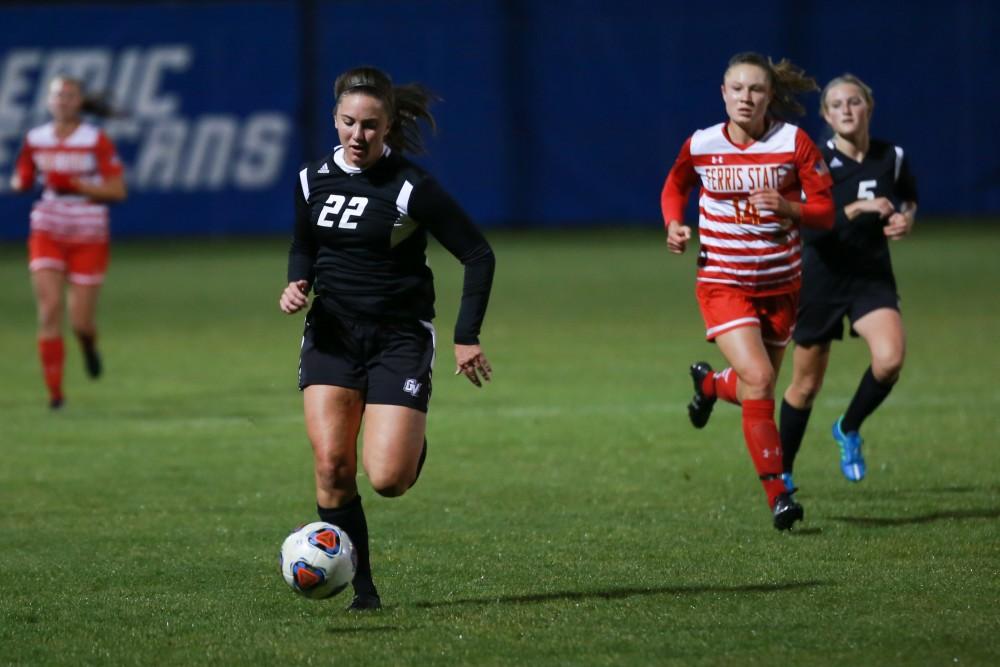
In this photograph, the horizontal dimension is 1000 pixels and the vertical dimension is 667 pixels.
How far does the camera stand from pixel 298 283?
610cm

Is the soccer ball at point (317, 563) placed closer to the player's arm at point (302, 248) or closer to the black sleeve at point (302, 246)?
the player's arm at point (302, 248)

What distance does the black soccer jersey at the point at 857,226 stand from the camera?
845 cm

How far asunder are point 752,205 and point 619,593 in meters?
2.06

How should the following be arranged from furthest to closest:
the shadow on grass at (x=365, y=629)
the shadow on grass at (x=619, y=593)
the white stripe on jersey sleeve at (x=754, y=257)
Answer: the white stripe on jersey sleeve at (x=754, y=257), the shadow on grass at (x=619, y=593), the shadow on grass at (x=365, y=629)

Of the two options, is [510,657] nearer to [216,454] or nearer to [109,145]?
[216,454]

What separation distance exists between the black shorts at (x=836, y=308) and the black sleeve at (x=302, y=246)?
296cm

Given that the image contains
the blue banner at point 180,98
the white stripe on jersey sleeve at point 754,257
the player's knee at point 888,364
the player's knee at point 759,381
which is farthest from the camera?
the blue banner at point 180,98

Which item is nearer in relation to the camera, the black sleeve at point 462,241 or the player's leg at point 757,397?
the black sleeve at point 462,241

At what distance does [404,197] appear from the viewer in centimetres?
606

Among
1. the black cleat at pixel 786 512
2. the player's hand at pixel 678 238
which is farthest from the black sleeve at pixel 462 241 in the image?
the black cleat at pixel 786 512

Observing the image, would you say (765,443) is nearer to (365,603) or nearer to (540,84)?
(365,603)

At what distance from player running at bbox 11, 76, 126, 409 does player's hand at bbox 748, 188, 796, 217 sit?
6151mm

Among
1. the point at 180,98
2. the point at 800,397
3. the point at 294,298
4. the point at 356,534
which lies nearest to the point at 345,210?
the point at 294,298

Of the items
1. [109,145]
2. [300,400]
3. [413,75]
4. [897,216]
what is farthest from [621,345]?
[413,75]
